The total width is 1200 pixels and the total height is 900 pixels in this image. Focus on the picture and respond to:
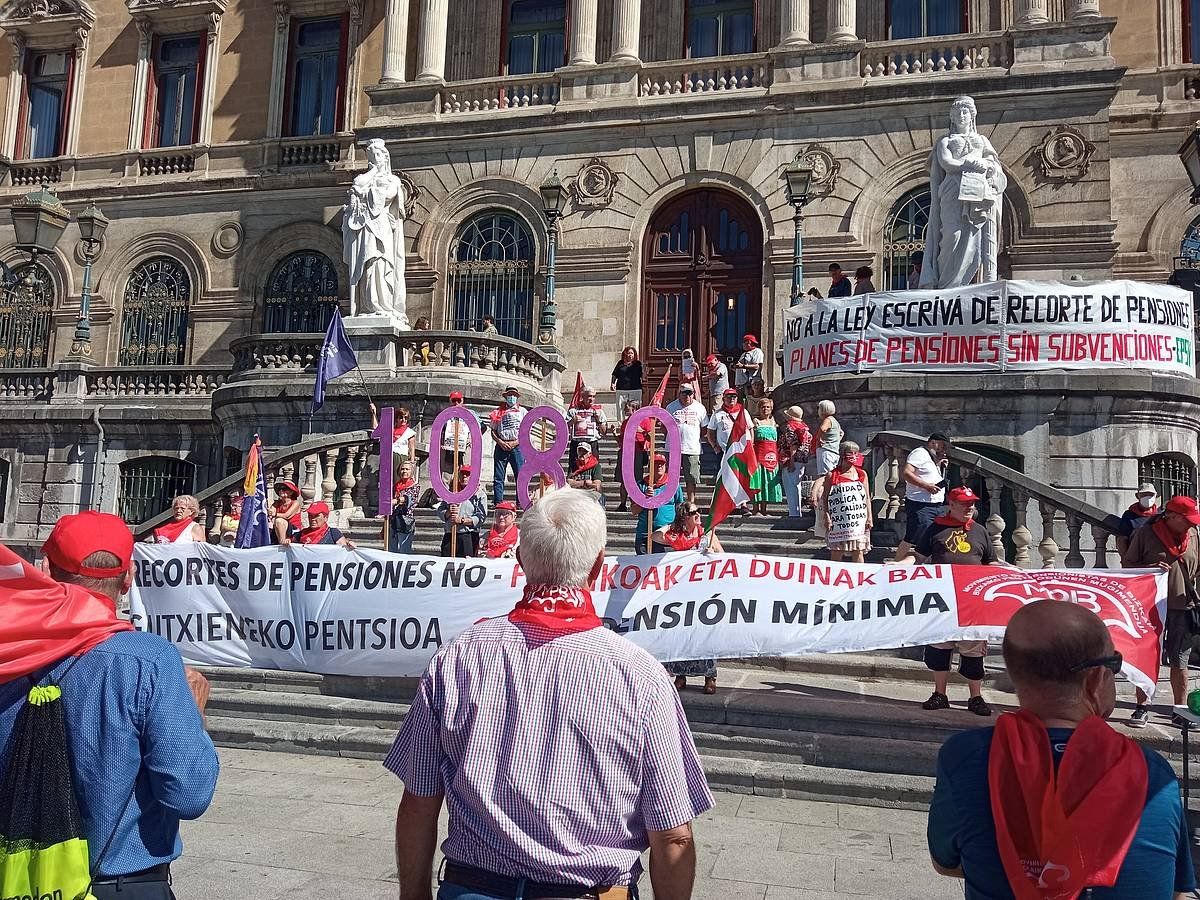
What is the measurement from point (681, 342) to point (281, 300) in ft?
33.9

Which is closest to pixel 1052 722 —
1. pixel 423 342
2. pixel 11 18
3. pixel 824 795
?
pixel 824 795

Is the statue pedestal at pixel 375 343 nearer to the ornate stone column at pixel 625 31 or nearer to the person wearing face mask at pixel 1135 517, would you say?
the ornate stone column at pixel 625 31

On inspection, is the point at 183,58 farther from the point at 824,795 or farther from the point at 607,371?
the point at 824,795

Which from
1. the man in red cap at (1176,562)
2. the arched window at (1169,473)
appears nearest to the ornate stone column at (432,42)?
the arched window at (1169,473)

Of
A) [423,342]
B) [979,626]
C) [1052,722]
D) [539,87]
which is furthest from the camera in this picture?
[539,87]

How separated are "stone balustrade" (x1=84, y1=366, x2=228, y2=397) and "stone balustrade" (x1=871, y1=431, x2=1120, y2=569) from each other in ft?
49.7

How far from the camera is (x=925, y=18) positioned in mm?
21500

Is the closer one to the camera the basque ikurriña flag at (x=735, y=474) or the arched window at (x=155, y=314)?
the basque ikurriña flag at (x=735, y=474)

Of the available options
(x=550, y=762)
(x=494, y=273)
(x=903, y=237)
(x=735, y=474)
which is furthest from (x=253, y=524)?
(x=903, y=237)

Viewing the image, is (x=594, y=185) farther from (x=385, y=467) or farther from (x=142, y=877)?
(x=142, y=877)

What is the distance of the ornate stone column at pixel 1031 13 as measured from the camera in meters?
19.1

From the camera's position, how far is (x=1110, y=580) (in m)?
7.10

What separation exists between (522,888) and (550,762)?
299 mm

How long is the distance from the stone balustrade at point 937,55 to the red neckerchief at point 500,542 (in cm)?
1437
